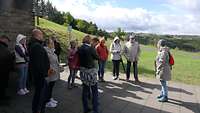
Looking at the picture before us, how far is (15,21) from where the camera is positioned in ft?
40.0

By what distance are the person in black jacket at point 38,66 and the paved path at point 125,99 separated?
1130 millimetres

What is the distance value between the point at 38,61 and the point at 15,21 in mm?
4751

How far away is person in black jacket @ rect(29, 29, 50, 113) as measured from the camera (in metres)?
7.82

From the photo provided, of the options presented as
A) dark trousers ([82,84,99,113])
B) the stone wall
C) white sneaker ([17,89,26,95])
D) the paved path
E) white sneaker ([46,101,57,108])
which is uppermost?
the stone wall

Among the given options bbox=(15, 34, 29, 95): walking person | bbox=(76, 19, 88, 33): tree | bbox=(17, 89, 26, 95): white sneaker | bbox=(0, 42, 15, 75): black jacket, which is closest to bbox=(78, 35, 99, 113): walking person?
bbox=(0, 42, 15, 75): black jacket

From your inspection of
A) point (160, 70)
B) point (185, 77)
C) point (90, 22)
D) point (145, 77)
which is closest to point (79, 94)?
point (160, 70)

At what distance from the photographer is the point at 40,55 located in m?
7.81

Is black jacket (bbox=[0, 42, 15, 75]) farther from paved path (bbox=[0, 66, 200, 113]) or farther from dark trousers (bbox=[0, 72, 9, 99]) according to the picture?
paved path (bbox=[0, 66, 200, 113])

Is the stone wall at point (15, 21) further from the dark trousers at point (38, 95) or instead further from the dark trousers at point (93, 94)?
the dark trousers at point (38, 95)

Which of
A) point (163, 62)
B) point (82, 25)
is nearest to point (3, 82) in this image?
point (163, 62)

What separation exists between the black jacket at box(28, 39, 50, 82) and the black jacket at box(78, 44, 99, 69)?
101cm

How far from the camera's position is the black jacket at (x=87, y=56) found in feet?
28.4

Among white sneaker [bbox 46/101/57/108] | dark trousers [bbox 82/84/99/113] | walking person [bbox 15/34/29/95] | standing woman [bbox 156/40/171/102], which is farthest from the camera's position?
standing woman [bbox 156/40/171/102]

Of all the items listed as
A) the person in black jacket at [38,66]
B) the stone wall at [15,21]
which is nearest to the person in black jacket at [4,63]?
the person in black jacket at [38,66]
